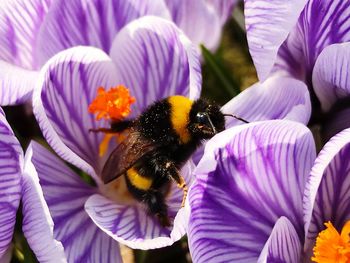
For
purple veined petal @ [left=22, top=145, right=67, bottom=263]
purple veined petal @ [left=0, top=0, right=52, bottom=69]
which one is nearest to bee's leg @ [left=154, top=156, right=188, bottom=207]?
purple veined petal @ [left=22, top=145, right=67, bottom=263]

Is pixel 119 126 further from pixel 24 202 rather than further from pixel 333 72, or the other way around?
pixel 333 72

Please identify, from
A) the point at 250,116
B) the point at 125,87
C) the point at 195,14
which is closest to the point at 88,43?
the point at 125,87

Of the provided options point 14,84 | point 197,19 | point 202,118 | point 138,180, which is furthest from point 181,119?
point 197,19

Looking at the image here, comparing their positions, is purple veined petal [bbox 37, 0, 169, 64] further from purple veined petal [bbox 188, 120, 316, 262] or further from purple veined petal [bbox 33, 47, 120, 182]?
purple veined petal [bbox 188, 120, 316, 262]

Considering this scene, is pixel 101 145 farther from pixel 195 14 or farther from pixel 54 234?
pixel 195 14

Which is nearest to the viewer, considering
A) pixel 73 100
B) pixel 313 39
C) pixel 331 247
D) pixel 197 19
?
pixel 331 247

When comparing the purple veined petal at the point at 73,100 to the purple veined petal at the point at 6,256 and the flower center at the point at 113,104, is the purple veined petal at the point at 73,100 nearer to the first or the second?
the flower center at the point at 113,104
